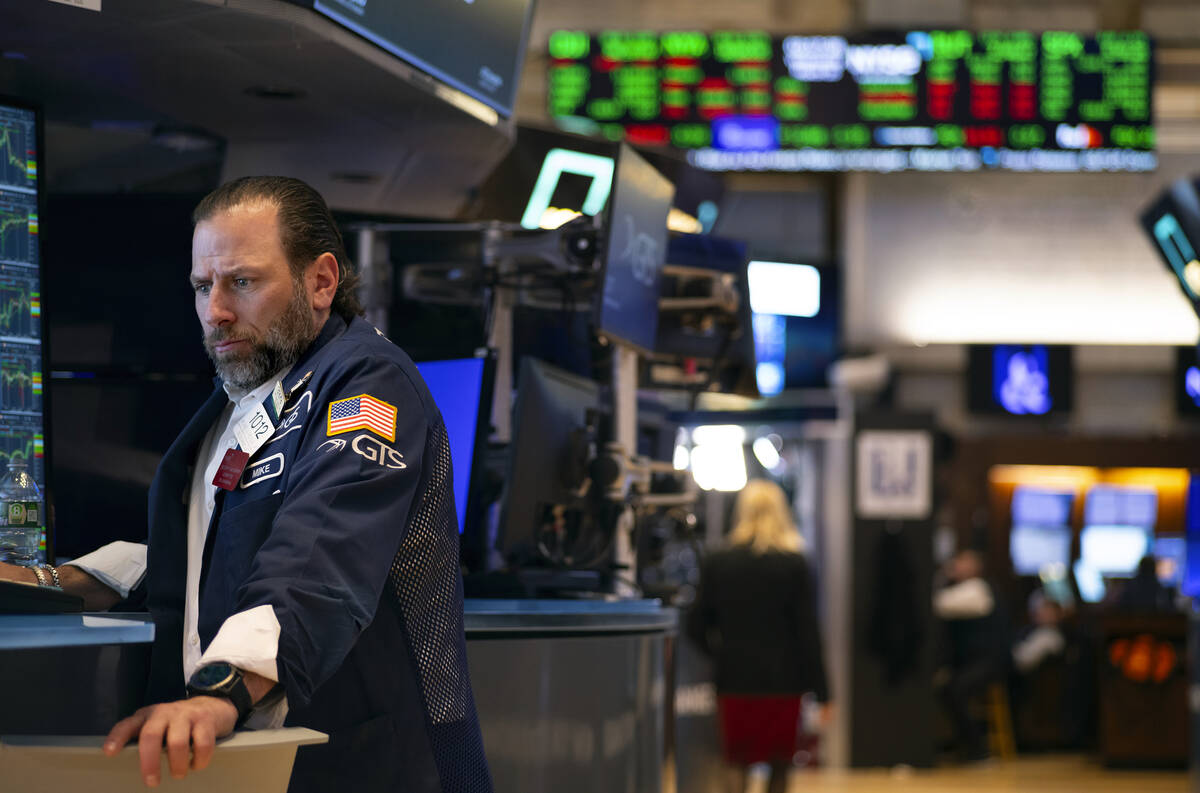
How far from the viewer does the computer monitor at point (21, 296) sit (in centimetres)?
249

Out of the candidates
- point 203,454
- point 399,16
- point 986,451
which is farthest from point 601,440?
point 986,451

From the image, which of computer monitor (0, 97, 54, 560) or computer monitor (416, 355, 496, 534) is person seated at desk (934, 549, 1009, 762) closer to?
computer monitor (416, 355, 496, 534)

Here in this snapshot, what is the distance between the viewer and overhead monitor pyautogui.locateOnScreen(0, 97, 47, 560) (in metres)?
2.49

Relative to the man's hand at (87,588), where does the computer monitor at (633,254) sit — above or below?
above

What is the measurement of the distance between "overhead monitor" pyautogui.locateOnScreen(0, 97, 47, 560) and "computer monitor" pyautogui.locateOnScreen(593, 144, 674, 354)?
1182 millimetres

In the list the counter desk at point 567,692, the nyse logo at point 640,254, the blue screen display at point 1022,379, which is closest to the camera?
the counter desk at point 567,692

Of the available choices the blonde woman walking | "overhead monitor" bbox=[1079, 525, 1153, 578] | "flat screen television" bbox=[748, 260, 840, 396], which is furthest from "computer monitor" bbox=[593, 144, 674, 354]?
"overhead monitor" bbox=[1079, 525, 1153, 578]

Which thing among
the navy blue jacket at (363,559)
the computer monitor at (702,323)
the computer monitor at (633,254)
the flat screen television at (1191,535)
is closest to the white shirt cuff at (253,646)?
the navy blue jacket at (363,559)

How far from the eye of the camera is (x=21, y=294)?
8.30ft

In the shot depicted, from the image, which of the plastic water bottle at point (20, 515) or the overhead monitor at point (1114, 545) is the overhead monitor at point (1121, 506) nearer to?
the overhead monitor at point (1114, 545)

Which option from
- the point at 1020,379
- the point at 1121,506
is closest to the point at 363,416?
the point at 1020,379

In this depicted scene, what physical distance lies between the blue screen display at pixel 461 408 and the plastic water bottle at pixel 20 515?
841 millimetres

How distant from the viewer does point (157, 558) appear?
1865 millimetres

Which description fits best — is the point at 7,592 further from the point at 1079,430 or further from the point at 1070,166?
the point at 1079,430
